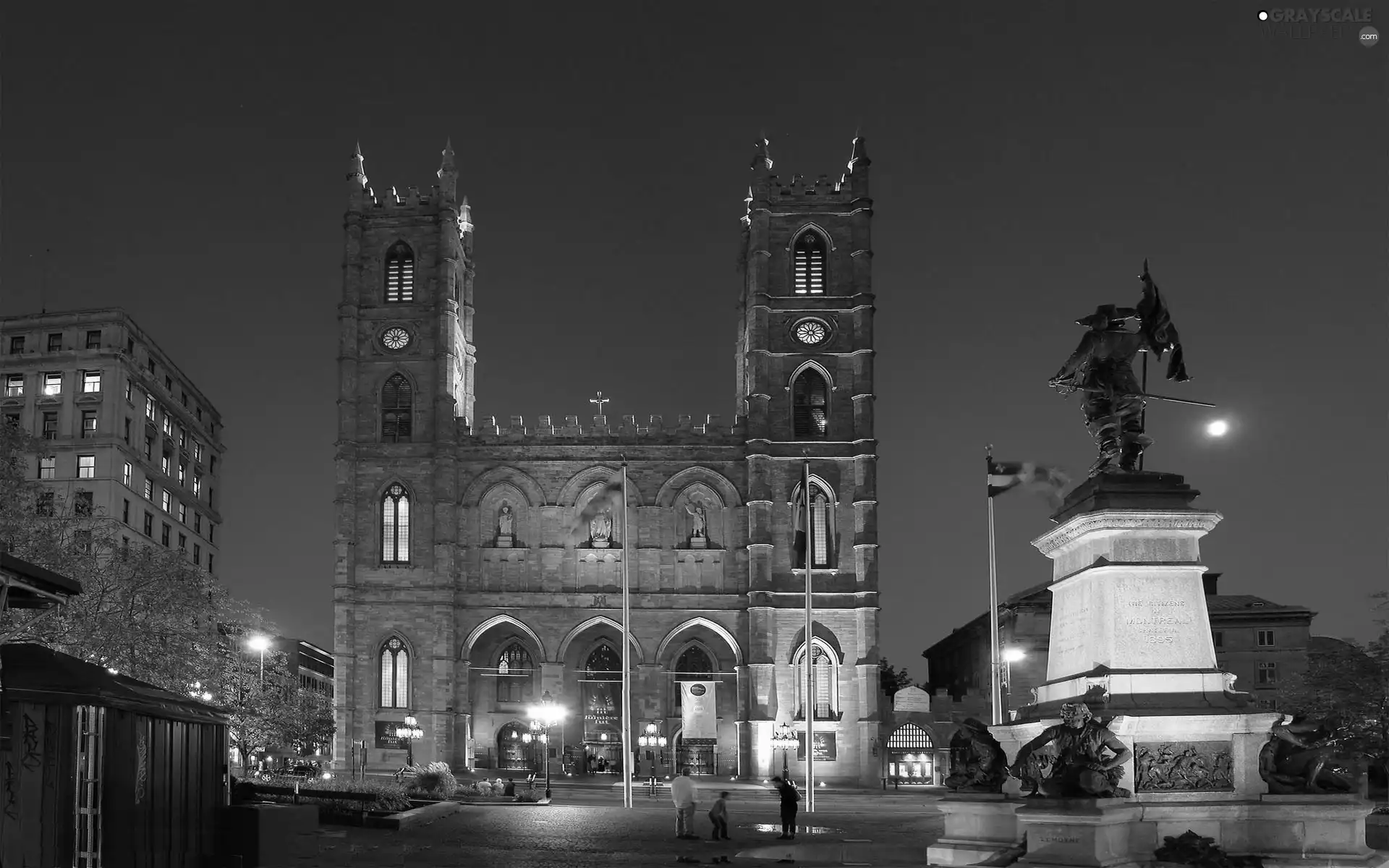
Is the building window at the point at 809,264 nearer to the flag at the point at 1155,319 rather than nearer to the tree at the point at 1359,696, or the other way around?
the tree at the point at 1359,696

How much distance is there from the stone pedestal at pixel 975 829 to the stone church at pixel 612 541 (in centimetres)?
5210

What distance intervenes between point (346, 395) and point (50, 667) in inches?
2374

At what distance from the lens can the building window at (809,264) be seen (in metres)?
75.1

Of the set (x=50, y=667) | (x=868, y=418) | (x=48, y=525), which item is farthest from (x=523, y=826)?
(x=868, y=418)

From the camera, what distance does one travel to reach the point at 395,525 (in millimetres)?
73188

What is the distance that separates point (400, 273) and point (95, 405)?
1863cm

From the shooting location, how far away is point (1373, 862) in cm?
1580

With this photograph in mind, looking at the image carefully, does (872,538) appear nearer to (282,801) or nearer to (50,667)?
(282,801)

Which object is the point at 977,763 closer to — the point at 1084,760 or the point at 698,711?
the point at 1084,760

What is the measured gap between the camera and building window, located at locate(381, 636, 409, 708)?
233 feet

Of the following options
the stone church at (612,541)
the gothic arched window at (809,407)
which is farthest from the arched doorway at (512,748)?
the gothic arched window at (809,407)

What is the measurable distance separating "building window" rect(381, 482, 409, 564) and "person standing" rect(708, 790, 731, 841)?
44083mm

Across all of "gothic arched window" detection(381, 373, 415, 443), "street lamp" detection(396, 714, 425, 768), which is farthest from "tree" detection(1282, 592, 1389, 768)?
"gothic arched window" detection(381, 373, 415, 443)

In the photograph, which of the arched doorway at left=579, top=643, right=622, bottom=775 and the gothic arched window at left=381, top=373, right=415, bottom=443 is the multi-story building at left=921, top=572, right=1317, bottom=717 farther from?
the gothic arched window at left=381, top=373, right=415, bottom=443
